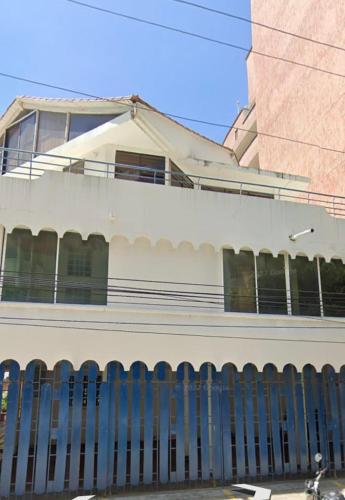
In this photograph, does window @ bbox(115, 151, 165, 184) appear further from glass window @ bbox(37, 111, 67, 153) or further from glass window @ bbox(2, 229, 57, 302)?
glass window @ bbox(2, 229, 57, 302)

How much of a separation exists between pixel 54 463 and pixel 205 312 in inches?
163

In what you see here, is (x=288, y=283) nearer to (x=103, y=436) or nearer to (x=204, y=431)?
(x=204, y=431)

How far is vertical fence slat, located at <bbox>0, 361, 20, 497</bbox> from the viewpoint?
7820 mm

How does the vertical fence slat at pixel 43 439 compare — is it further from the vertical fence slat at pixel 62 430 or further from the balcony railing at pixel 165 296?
the balcony railing at pixel 165 296

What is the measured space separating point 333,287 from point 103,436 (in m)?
6.28

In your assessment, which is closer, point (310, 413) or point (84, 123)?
point (310, 413)

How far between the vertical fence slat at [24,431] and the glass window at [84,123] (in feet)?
20.0

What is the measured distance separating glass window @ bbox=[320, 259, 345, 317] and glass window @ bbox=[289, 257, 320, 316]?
232mm

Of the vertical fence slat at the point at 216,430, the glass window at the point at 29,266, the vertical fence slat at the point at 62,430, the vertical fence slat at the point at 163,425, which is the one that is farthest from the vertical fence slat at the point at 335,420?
the glass window at the point at 29,266

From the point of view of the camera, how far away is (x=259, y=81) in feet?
66.8

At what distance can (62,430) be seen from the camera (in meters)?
8.23

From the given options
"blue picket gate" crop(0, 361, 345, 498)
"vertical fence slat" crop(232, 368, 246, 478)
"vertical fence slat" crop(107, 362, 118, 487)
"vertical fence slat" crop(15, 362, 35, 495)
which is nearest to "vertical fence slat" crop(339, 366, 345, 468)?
"blue picket gate" crop(0, 361, 345, 498)

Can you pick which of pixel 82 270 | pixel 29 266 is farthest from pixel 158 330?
pixel 29 266

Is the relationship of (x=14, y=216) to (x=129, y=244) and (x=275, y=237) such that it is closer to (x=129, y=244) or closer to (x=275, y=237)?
(x=129, y=244)
